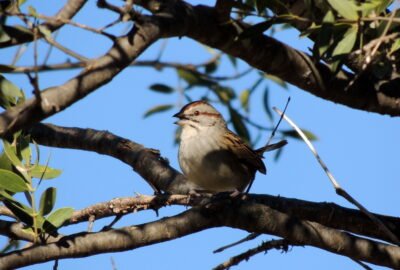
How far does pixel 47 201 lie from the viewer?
10.7 feet

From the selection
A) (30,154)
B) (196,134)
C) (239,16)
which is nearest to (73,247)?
(30,154)

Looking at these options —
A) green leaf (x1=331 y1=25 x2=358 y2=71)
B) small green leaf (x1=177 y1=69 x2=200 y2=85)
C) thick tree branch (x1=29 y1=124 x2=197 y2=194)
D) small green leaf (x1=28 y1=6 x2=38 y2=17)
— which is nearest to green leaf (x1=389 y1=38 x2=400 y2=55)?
green leaf (x1=331 y1=25 x2=358 y2=71)

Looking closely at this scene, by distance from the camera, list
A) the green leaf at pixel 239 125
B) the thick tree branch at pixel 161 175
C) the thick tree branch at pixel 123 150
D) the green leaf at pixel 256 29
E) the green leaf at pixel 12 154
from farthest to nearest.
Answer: the green leaf at pixel 239 125
the thick tree branch at pixel 123 150
the thick tree branch at pixel 161 175
the green leaf at pixel 256 29
the green leaf at pixel 12 154

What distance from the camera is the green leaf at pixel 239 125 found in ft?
18.4

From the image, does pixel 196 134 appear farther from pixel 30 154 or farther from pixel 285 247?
pixel 30 154

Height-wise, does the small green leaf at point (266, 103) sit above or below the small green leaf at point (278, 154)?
above

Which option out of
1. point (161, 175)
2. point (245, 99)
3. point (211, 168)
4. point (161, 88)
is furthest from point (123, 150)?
point (245, 99)

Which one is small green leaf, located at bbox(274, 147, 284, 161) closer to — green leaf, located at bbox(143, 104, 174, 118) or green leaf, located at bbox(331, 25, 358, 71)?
green leaf, located at bbox(143, 104, 174, 118)

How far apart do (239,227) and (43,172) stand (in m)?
1.04

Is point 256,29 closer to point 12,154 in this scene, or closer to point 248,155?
→ point 12,154

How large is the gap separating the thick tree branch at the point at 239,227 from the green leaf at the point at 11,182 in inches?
12.8

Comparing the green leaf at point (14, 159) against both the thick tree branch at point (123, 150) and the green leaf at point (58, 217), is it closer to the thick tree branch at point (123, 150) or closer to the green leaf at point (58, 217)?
the green leaf at point (58, 217)

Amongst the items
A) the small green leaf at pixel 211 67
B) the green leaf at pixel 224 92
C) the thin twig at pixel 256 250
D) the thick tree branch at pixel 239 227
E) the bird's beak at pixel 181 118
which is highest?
the small green leaf at pixel 211 67

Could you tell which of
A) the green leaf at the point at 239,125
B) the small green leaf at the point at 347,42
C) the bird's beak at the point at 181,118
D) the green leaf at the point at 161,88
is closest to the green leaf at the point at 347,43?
the small green leaf at the point at 347,42
